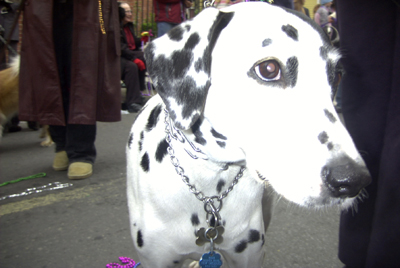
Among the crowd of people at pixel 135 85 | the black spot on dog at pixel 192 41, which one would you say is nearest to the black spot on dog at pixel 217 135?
the black spot on dog at pixel 192 41

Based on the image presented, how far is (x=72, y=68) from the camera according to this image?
3.30 m

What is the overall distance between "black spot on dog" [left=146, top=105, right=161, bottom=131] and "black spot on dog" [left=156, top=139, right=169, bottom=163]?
0.54ft

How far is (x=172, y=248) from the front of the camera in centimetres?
162

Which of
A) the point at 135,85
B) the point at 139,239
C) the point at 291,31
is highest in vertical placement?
the point at 291,31

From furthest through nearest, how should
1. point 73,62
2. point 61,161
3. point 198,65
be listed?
point 61,161 → point 73,62 → point 198,65

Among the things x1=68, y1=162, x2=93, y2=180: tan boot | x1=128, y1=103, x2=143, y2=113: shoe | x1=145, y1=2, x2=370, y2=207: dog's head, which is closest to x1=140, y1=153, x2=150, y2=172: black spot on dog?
x1=145, y1=2, x2=370, y2=207: dog's head

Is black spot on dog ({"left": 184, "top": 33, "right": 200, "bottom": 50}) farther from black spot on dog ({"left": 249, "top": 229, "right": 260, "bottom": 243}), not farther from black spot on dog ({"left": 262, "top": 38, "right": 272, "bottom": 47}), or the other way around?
black spot on dog ({"left": 249, "top": 229, "right": 260, "bottom": 243})

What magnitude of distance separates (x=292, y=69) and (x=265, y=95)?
5.3 inches

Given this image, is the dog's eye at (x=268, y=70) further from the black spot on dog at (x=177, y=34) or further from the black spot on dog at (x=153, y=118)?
the black spot on dog at (x=153, y=118)

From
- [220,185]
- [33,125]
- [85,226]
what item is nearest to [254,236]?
[220,185]

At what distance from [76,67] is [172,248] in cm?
230

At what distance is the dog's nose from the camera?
3.59 feet

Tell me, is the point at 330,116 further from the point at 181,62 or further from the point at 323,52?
the point at 181,62

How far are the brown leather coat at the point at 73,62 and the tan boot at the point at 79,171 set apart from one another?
17.7 inches
